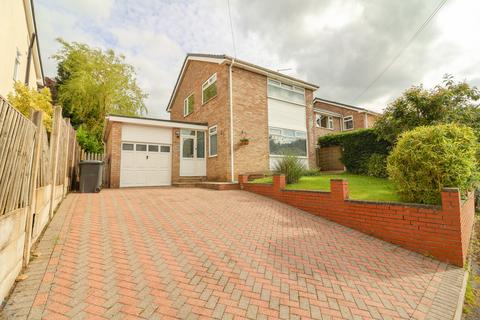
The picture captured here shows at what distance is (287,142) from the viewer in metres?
13.5

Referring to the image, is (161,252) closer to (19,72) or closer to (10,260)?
(10,260)

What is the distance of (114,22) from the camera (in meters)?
8.71

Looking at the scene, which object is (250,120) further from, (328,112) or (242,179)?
(328,112)

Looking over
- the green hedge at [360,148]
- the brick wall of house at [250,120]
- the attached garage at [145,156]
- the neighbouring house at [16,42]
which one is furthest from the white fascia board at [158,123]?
the green hedge at [360,148]

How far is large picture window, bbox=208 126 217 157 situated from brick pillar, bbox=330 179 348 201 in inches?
297

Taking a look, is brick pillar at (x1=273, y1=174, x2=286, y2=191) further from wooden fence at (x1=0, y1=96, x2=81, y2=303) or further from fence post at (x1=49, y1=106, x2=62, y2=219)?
wooden fence at (x1=0, y1=96, x2=81, y2=303)

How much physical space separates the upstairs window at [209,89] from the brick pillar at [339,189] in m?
8.89

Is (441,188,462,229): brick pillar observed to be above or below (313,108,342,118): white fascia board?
below

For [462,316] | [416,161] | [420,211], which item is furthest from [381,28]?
[462,316]

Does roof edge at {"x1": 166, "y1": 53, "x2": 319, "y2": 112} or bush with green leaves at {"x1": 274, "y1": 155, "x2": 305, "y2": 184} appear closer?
bush with green leaves at {"x1": 274, "y1": 155, "x2": 305, "y2": 184}

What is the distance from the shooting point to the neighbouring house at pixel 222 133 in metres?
11.2

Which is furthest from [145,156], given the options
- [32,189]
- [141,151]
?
[32,189]

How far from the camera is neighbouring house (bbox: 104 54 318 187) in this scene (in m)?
11.2

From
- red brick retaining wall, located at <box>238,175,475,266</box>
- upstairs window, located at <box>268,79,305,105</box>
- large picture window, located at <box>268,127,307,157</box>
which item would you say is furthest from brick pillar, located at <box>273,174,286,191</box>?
upstairs window, located at <box>268,79,305,105</box>
